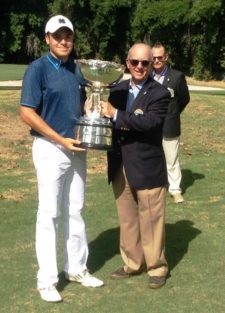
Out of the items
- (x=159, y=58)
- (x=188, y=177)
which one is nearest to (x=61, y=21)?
(x=159, y=58)

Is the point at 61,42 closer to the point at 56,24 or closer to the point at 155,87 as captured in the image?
the point at 56,24

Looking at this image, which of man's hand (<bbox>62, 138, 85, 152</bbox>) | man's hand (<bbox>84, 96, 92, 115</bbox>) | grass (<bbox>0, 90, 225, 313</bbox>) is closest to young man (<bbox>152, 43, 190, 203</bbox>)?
grass (<bbox>0, 90, 225, 313</bbox>)

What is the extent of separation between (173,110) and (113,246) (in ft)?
7.65

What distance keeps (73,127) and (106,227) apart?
233cm

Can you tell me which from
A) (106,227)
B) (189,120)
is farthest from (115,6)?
(106,227)

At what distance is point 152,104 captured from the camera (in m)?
4.57

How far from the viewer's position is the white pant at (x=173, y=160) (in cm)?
767

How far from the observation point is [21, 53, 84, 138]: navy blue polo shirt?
4234mm

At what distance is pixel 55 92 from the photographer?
4289 millimetres

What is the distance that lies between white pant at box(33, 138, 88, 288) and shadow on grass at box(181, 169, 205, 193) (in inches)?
154

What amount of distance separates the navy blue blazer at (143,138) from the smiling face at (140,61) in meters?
0.10

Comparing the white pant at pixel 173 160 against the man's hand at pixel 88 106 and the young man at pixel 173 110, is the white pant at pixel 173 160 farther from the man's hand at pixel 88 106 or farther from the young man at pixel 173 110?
the man's hand at pixel 88 106

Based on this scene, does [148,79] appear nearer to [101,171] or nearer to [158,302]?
[158,302]

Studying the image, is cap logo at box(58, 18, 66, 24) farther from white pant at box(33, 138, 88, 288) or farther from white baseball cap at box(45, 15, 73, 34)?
white pant at box(33, 138, 88, 288)
